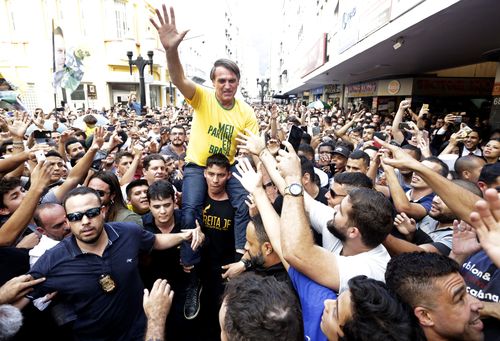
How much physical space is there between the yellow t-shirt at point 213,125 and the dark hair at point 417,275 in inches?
79.6

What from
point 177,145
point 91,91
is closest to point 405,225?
point 177,145

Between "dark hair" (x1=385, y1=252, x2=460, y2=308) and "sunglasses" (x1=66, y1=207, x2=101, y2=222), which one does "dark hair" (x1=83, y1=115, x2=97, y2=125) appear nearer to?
"sunglasses" (x1=66, y1=207, x2=101, y2=222)

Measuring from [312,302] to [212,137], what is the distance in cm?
195

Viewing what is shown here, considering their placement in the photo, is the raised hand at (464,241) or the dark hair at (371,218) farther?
the raised hand at (464,241)

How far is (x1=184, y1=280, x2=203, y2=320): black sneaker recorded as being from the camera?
3.29m

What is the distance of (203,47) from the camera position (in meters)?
45.6

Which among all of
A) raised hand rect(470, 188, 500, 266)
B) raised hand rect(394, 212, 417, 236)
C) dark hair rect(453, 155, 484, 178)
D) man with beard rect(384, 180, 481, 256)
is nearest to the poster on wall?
dark hair rect(453, 155, 484, 178)

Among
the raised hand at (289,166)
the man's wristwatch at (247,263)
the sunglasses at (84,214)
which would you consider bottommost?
the man's wristwatch at (247,263)

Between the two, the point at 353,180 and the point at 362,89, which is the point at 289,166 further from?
the point at 362,89

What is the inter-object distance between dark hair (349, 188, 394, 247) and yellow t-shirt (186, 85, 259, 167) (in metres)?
1.58

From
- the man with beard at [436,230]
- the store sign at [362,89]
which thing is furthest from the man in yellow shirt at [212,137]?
the store sign at [362,89]

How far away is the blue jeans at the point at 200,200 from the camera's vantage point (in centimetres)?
315

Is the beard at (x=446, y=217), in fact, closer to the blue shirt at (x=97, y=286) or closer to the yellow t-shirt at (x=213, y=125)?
the yellow t-shirt at (x=213, y=125)

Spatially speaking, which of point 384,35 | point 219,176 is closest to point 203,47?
point 384,35
